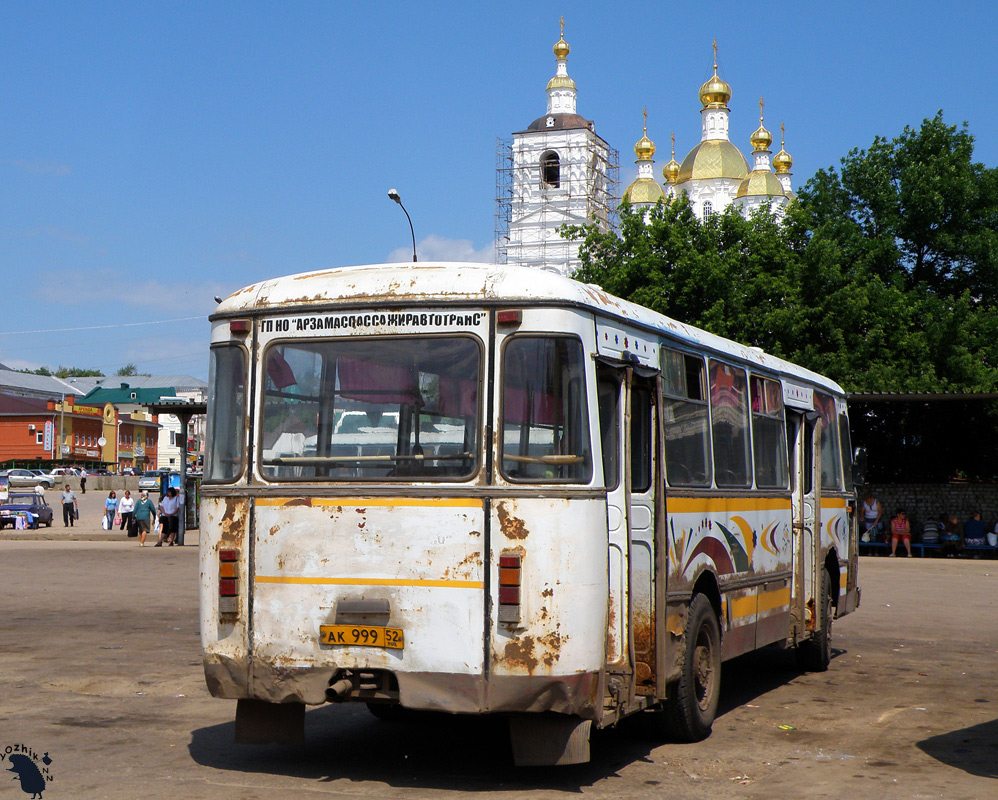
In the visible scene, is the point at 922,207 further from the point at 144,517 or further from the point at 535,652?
the point at 535,652

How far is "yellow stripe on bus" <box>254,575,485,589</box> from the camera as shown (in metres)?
6.78

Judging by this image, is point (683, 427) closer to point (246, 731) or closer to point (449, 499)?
point (449, 499)

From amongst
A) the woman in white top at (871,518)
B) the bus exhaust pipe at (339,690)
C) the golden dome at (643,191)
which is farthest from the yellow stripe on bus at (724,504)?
the golden dome at (643,191)

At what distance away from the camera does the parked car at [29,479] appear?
7619 centimetres

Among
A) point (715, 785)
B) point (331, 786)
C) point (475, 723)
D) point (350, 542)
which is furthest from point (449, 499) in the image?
point (475, 723)

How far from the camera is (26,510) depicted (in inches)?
1703

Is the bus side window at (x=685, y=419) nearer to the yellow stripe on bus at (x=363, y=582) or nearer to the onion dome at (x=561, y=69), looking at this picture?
the yellow stripe on bus at (x=363, y=582)

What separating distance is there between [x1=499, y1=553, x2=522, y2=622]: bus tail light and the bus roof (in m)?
1.46

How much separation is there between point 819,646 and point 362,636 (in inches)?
268

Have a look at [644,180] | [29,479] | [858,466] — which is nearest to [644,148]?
[644,180]

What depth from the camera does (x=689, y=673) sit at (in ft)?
27.5

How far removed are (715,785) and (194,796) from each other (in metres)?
2.98

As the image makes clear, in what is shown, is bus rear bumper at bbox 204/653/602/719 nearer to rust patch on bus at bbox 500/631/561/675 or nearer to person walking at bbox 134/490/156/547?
rust patch on bus at bbox 500/631/561/675

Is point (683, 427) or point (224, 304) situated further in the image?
point (683, 427)
